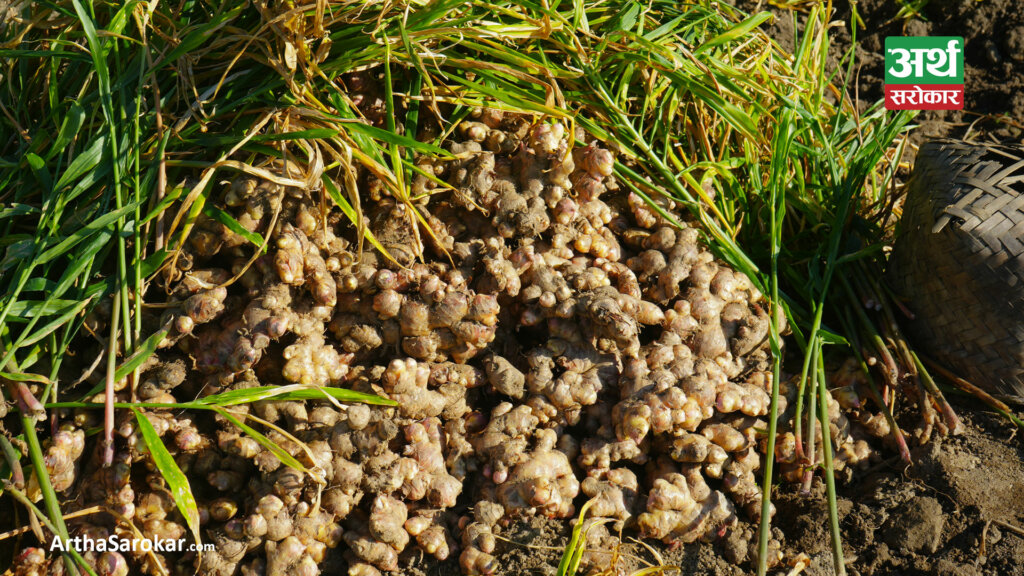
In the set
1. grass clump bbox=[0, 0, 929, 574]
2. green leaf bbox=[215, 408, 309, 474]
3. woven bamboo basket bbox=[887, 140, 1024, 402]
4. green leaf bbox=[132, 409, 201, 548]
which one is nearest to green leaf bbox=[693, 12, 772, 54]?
grass clump bbox=[0, 0, 929, 574]

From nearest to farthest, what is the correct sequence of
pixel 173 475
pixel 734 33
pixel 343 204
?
pixel 173 475 < pixel 343 204 < pixel 734 33

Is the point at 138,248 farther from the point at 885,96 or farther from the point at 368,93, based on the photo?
the point at 885,96

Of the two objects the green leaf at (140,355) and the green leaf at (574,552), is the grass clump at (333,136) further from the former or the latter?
the green leaf at (574,552)

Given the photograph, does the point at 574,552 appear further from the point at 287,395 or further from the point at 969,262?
the point at 969,262

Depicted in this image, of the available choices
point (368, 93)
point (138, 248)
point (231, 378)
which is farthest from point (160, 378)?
point (368, 93)

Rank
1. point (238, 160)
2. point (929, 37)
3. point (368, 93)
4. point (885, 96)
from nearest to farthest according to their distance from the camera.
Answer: point (238, 160) < point (368, 93) < point (885, 96) < point (929, 37)

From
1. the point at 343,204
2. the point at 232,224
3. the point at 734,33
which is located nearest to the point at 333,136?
the point at 343,204

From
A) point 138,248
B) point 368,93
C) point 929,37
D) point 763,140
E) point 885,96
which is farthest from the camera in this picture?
point 929,37
